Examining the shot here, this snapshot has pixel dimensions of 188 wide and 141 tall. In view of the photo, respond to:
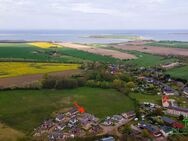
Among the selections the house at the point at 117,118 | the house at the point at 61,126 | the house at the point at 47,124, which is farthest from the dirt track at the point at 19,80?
the house at the point at 117,118

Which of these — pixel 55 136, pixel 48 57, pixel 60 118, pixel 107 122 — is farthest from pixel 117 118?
pixel 48 57

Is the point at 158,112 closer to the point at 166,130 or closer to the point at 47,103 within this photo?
the point at 166,130

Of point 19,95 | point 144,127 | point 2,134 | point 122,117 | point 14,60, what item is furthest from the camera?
point 14,60

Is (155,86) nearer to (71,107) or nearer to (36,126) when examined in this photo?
(71,107)

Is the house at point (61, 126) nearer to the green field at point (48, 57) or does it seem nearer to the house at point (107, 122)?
the house at point (107, 122)

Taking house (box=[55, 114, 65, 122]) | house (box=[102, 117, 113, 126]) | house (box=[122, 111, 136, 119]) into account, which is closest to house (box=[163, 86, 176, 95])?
house (box=[122, 111, 136, 119])

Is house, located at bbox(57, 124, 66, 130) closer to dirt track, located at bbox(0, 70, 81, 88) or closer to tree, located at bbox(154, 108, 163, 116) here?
tree, located at bbox(154, 108, 163, 116)

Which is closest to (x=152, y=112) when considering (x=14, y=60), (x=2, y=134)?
(x=2, y=134)
